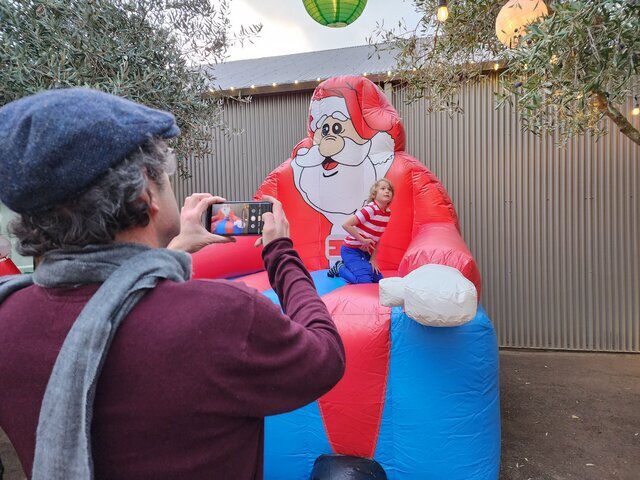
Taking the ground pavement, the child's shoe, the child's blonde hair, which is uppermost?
the child's blonde hair

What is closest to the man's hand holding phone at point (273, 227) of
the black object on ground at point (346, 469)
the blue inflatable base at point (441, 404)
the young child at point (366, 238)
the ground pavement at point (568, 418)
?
the blue inflatable base at point (441, 404)

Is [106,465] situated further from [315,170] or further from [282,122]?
[282,122]

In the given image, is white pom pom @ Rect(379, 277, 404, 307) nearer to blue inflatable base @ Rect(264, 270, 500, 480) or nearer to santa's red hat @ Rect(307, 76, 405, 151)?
blue inflatable base @ Rect(264, 270, 500, 480)

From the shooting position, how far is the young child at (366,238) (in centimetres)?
302

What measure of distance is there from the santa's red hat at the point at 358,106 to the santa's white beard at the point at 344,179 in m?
0.17

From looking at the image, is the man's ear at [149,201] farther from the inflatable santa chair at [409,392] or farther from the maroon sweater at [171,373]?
the inflatable santa chair at [409,392]

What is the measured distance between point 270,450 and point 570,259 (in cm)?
416

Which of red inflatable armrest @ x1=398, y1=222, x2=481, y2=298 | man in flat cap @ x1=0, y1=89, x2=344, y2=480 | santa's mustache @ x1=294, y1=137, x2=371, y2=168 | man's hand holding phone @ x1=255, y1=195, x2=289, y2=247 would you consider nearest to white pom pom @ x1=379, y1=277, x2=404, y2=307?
red inflatable armrest @ x1=398, y1=222, x2=481, y2=298

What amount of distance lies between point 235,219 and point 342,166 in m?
2.45

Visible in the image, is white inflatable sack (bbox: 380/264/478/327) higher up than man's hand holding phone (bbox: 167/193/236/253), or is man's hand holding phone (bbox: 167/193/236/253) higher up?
man's hand holding phone (bbox: 167/193/236/253)

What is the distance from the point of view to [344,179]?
3.65 metres

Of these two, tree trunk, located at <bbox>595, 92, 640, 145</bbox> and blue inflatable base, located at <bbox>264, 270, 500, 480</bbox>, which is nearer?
blue inflatable base, located at <bbox>264, 270, 500, 480</bbox>

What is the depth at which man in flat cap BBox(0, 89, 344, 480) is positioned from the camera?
2.04ft

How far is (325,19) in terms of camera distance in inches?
124
